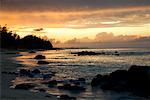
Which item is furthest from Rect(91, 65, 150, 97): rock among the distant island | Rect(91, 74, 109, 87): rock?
the distant island

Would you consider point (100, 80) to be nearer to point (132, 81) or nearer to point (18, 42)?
point (132, 81)

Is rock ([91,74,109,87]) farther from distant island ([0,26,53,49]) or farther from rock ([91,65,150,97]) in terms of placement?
distant island ([0,26,53,49])

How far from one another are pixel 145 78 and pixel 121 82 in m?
1.99

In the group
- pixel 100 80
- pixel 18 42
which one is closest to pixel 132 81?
pixel 100 80

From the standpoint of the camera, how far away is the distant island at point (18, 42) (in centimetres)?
12753

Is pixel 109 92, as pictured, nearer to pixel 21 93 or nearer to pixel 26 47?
pixel 21 93

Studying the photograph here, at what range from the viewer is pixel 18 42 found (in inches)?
5738

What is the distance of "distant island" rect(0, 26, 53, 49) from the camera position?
127525mm

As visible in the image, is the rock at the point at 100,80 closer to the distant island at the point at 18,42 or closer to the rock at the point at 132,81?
the rock at the point at 132,81

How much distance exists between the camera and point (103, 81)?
86.5 feet

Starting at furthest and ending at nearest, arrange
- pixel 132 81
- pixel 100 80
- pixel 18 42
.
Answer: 1. pixel 18 42
2. pixel 100 80
3. pixel 132 81

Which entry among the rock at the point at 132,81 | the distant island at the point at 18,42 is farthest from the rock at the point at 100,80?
the distant island at the point at 18,42

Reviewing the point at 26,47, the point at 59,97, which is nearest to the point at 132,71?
the point at 59,97

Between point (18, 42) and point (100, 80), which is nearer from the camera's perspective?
point (100, 80)
